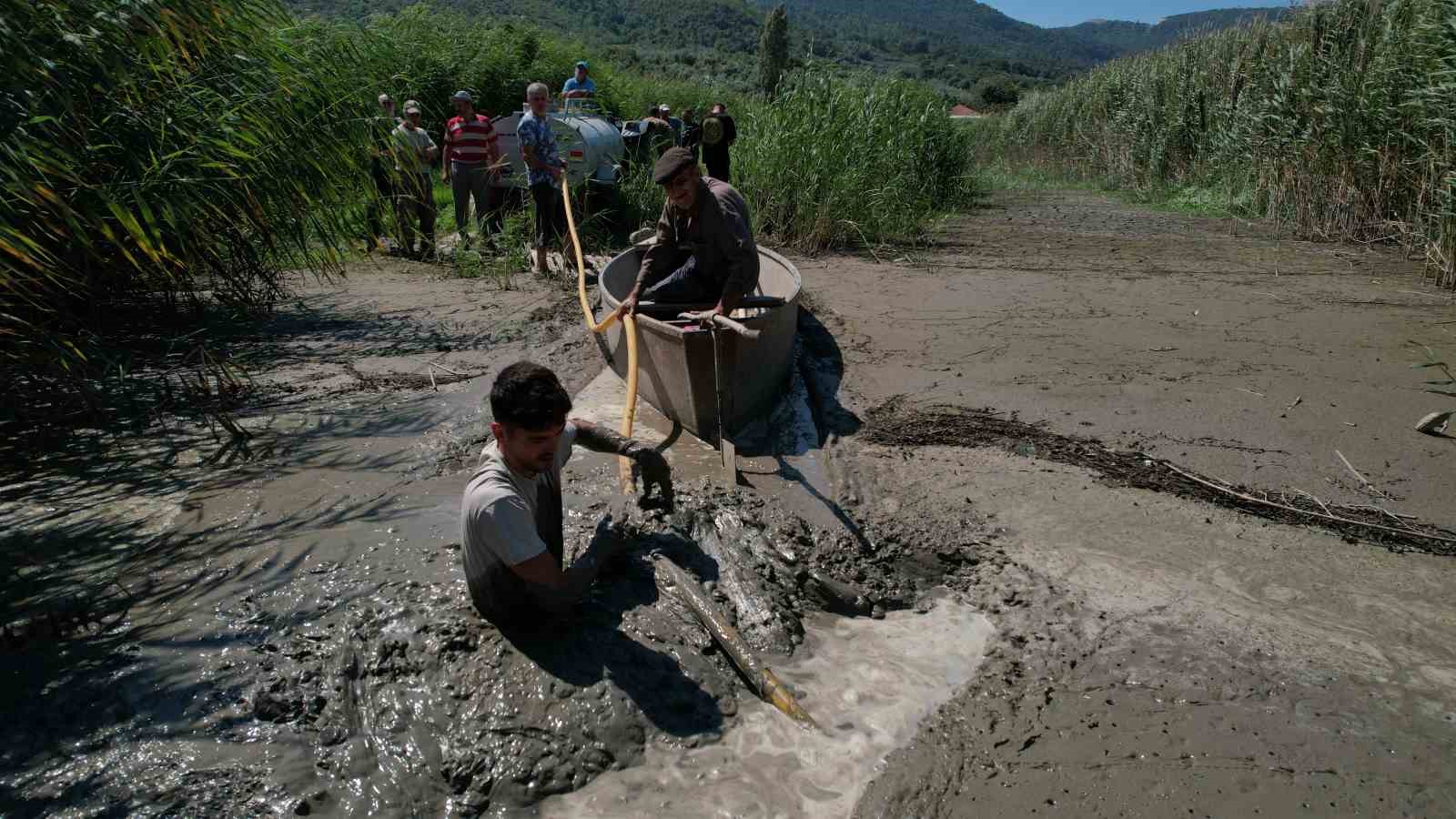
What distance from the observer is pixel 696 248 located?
639 cm

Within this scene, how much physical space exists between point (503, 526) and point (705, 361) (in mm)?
2778

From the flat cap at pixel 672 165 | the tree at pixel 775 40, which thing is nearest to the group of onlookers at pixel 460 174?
the flat cap at pixel 672 165

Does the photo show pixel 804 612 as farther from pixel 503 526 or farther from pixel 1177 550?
pixel 1177 550

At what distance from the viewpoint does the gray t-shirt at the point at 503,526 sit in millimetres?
2865

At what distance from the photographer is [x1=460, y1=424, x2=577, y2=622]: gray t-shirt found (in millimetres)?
2865

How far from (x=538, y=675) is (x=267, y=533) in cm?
183

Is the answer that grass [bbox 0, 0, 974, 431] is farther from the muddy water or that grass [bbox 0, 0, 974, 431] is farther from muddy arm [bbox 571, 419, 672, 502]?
the muddy water

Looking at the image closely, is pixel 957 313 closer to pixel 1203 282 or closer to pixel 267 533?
pixel 1203 282

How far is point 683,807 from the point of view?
2.85 metres

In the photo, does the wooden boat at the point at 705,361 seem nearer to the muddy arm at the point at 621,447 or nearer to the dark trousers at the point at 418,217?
the muddy arm at the point at 621,447

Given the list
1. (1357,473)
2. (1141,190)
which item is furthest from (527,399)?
(1141,190)

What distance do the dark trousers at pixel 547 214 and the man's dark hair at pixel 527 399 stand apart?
7.30 meters

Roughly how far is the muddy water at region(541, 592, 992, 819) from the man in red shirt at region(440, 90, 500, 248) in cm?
826

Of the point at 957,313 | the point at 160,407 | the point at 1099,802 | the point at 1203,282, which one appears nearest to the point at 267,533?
the point at 160,407
